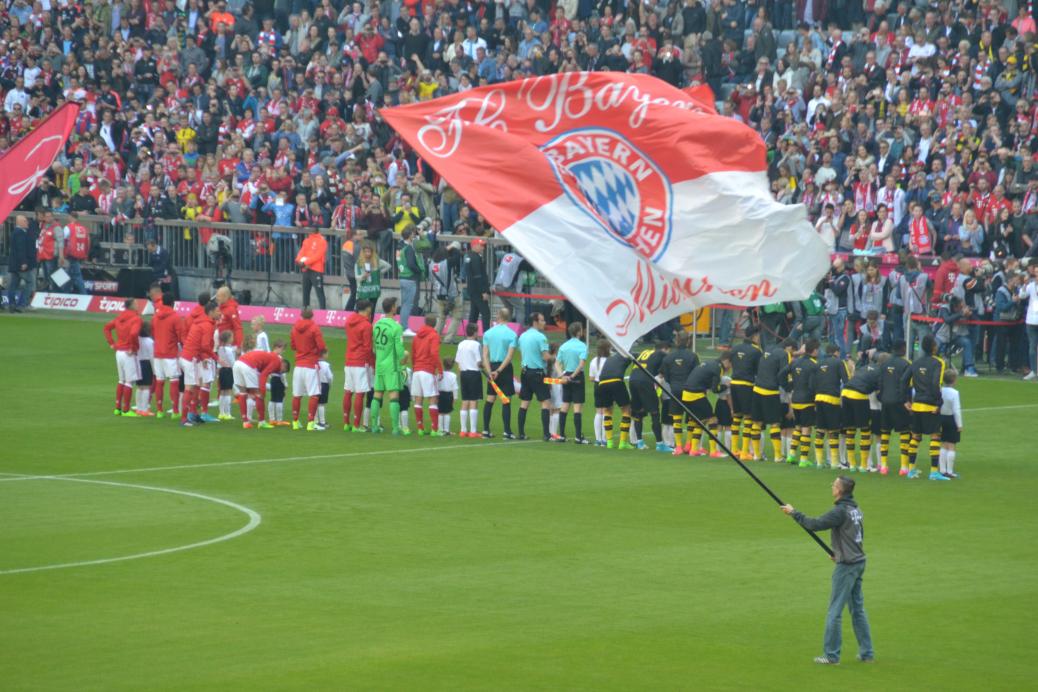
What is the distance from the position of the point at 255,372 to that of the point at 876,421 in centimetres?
1015

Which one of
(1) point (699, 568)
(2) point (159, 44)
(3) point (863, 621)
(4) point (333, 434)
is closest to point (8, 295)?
(2) point (159, 44)

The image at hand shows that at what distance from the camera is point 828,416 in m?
27.0

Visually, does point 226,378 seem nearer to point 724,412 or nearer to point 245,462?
point 245,462

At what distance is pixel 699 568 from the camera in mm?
20094

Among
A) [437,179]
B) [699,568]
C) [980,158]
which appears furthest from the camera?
[437,179]

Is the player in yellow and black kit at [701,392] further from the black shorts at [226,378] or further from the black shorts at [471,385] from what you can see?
the black shorts at [226,378]

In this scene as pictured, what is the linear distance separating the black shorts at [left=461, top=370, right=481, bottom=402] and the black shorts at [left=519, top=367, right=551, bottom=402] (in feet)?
2.44

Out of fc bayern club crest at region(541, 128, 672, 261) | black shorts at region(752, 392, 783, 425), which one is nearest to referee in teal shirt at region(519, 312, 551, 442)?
black shorts at region(752, 392, 783, 425)

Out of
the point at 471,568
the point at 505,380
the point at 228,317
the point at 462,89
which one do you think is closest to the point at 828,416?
the point at 505,380

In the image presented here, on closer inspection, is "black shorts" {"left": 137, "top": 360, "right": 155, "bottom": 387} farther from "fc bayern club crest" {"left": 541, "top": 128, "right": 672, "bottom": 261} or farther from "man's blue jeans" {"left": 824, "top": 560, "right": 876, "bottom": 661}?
"man's blue jeans" {"left": 824, "top": 560, "right": 876, "bottom": 661}

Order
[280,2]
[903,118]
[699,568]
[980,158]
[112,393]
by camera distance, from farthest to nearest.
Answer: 1. [280,2]
2. [903,118]
3. [980,158]
4. [112,393]
5. [699,568]

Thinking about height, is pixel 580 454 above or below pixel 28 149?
below

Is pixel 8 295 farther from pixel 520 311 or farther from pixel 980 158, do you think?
pixel 980 158

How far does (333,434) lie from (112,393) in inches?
269
